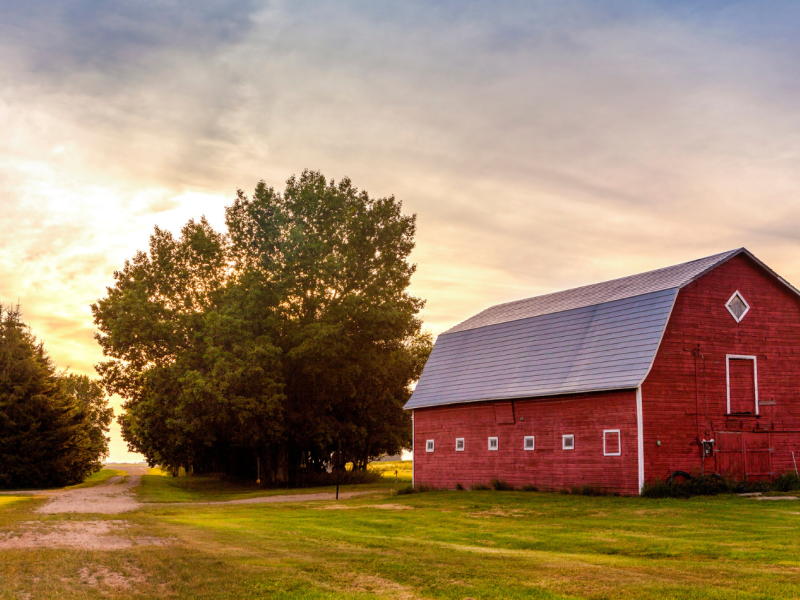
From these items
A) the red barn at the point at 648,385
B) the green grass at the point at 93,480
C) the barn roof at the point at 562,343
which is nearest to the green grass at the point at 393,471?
the barn roof at the point at 562,343

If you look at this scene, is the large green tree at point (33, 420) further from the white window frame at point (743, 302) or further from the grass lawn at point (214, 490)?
the white window frame at point (743, 302)

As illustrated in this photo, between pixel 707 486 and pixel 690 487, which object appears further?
pixel 707 486

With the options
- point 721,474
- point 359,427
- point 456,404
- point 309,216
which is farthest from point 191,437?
point 721,474

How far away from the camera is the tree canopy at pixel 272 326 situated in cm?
A: 4366

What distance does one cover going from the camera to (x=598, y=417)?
28.8 meters

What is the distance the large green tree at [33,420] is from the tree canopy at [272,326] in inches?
193

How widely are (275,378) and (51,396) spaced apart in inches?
664

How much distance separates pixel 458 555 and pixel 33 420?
4259 cm

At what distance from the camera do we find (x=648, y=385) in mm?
27812

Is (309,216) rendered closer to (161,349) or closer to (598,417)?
Result: (161,349)

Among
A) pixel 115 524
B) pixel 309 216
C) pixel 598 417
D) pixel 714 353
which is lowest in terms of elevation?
pixel 115 524

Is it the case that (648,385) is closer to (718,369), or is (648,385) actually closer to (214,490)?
(718,369)

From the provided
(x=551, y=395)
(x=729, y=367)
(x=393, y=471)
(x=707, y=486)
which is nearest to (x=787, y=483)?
(x=707, y=486)

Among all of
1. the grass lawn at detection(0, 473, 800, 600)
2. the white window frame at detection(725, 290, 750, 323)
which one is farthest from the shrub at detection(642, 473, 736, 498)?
the white window frame at detection(725, 290, 750, 323)
